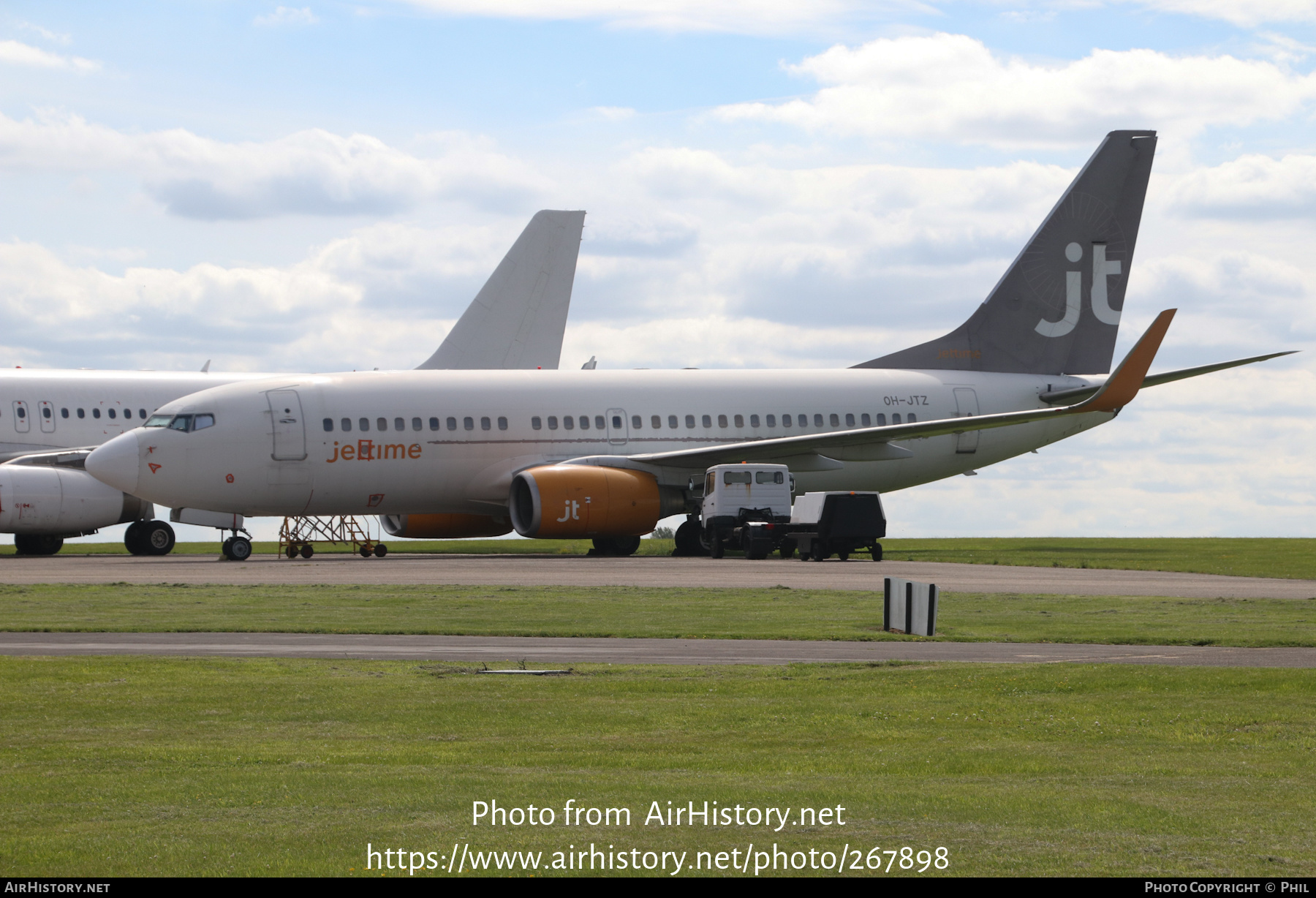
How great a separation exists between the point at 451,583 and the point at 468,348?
2885cm

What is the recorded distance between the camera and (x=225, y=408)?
3997cm

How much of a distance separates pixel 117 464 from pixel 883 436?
19.7 metres

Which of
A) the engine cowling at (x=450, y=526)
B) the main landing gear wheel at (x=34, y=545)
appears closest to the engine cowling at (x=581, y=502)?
the engine cowling at (x=450, y=526)

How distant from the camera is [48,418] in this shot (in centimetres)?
4300

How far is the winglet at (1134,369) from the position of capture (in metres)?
41.6

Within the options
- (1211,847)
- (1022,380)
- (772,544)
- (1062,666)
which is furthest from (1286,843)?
(1022,380)

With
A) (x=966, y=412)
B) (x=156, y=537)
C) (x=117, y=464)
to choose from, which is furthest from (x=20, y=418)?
(x=966, y=412)

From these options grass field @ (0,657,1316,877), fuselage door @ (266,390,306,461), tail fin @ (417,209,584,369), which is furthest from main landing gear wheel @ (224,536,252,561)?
grass field @ (0,657,1316,877)

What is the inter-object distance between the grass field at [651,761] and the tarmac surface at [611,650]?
0.90 m

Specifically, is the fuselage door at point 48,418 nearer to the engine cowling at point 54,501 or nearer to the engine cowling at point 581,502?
the engine cowling at point 54,501

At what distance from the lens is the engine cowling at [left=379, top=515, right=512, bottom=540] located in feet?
150

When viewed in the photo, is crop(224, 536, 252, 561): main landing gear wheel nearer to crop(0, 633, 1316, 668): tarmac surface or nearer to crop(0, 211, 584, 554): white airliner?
crop(0, 211, 584, 554): white airliner

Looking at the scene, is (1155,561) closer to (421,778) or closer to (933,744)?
(933,744)

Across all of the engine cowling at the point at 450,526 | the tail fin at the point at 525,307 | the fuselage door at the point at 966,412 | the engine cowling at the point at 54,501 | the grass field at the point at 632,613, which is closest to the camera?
the grass field at the point at 632,613
